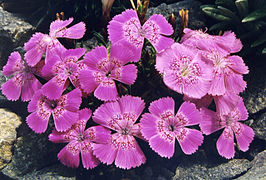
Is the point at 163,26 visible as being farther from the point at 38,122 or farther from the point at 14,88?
the point at 14,88

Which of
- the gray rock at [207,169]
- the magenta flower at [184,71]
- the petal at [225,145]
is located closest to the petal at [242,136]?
the petal at [225,145]

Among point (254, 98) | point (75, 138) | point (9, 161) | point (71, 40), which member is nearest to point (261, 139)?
point (254, 98)

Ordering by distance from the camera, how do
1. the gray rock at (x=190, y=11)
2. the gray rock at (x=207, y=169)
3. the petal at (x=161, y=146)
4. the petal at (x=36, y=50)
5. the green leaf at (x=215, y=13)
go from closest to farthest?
the petal at (x=161, y=146), the petal at (x=36, y=50), the gray rock at (x=207, y=169), the green leaf at (x=215, y=13), the gray rock at (x=190, y=11)

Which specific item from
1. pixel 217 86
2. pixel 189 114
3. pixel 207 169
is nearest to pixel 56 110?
pixel 189 114

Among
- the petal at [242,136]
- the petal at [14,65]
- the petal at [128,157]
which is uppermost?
the petal at [14,65]

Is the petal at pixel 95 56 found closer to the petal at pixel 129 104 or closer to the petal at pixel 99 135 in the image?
the petal at pixel 129 104

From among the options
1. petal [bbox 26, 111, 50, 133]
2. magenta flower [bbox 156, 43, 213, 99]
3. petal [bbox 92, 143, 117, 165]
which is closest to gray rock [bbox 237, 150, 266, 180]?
magenta flower [bbox 156, 43, 213, 99]

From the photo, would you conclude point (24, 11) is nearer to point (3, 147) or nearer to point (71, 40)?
point (71, 40)
